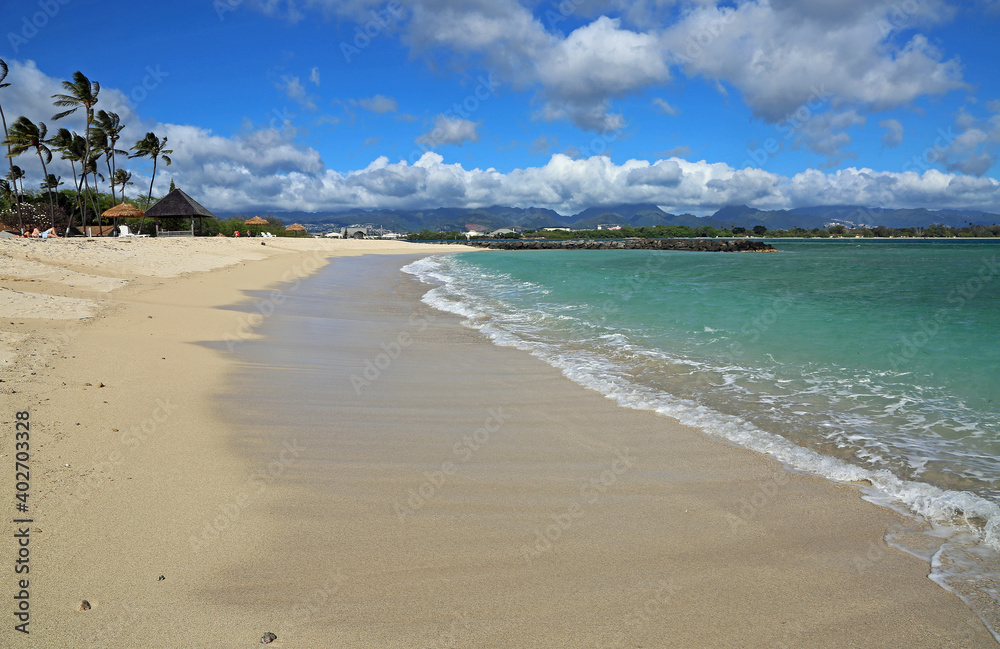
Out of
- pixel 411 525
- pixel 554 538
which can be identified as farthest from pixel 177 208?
pixel 554 538

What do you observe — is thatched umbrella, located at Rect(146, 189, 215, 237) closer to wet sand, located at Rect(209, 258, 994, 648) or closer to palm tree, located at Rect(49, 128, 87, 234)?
palm tree, located at Rect(49, 128, 87, 234)

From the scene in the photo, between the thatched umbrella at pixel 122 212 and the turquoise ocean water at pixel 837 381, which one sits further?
the thatched umbrella at pixel 122 212

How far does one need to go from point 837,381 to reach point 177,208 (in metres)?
52.5

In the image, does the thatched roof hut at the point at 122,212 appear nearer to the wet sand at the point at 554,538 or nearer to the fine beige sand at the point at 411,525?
the fine beige sand at the point at 411,525

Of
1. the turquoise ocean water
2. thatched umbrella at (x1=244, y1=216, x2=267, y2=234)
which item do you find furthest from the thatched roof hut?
the turquoise ocean water

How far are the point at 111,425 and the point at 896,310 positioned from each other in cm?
1747

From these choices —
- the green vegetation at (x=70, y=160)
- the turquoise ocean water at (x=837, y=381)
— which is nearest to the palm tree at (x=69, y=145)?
the green vegetation at (x=70, y=160)

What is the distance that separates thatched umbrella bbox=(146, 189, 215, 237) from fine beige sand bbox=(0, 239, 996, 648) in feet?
152

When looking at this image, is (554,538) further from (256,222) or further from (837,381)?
(256,222)

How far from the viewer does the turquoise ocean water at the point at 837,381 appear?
12.3 feet

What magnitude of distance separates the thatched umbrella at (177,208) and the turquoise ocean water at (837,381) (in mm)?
40042

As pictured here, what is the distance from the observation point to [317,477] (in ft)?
12.7

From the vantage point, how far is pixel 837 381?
23.1ft

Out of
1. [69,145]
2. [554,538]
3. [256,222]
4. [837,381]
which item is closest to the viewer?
[554,538]
